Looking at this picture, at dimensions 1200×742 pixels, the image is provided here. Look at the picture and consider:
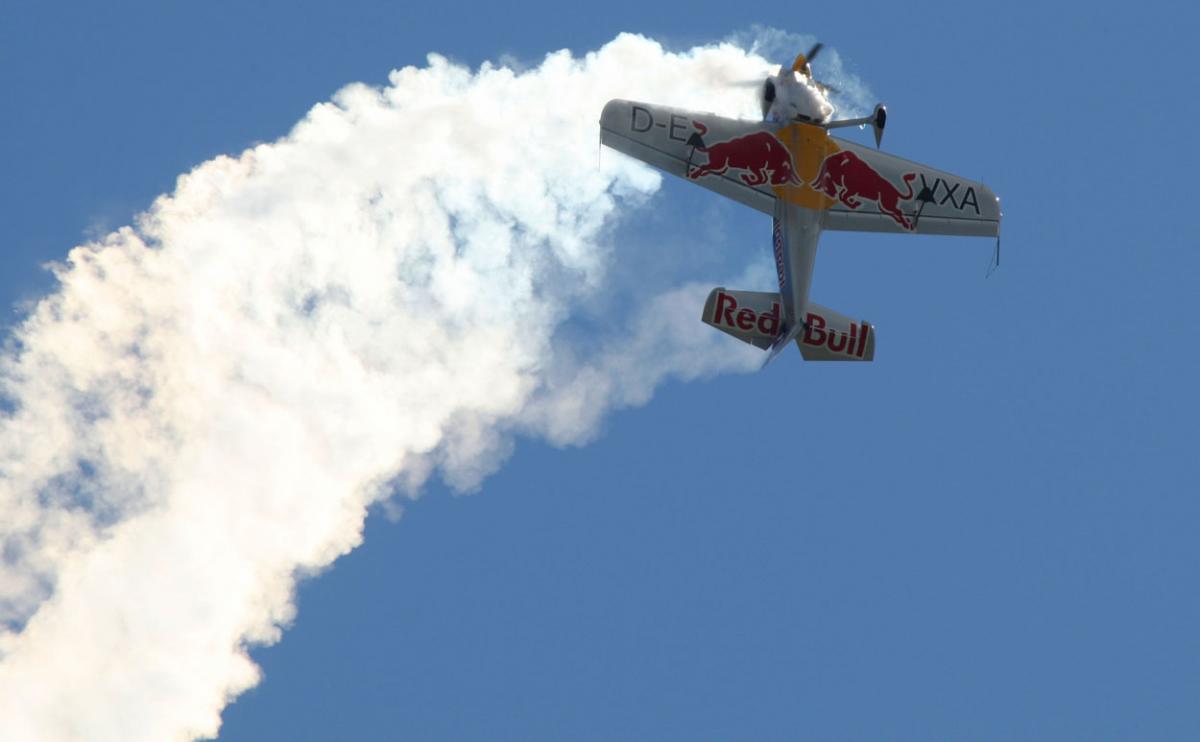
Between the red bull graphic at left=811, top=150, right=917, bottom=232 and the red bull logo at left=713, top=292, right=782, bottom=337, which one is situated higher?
the red bull graphic at left=811, top=150, right=917, bottom=232

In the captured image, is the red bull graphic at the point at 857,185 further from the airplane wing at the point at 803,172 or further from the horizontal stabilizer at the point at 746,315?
the horizontal stabilizer at the point at 746,315

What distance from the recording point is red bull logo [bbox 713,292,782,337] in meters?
63.2

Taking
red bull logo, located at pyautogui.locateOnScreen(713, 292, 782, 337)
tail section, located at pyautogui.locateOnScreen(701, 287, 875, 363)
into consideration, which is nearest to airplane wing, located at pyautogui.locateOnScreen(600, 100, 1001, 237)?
tail section, located at pyautogui.locateOnScreen(701, 287, 875, 363)

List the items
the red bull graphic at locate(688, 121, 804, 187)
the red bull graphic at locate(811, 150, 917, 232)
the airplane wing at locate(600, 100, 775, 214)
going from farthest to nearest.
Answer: the red bull graphic at locate(811, 150, 917, 232) → the red bull graphic at locate(688, 121, 804, 187) → the airplane wing at locate(600, 100, 775, 214)

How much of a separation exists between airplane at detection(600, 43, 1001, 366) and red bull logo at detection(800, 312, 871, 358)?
1.2 inches

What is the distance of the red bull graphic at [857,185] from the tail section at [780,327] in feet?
14.5

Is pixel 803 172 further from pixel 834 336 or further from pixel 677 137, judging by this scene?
pixel 834 336

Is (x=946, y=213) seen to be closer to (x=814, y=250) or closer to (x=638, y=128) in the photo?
(x=814, y=250)

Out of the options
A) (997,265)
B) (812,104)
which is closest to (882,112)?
(812,104)

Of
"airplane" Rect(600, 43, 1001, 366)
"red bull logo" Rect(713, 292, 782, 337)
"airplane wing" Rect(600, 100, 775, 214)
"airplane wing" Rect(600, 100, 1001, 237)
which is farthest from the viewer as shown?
"airplane wing" Rect(600, 100, 1001, 237)

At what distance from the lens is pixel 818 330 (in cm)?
6406

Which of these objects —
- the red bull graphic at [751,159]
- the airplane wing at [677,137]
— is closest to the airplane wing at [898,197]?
the red bull graphic at [751,159]

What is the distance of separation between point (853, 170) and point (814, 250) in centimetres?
327

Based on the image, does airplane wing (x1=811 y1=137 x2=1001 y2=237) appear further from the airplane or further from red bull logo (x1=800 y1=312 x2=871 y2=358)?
red bull logo (x1=800 y1=312 x2=871 y2=358)
